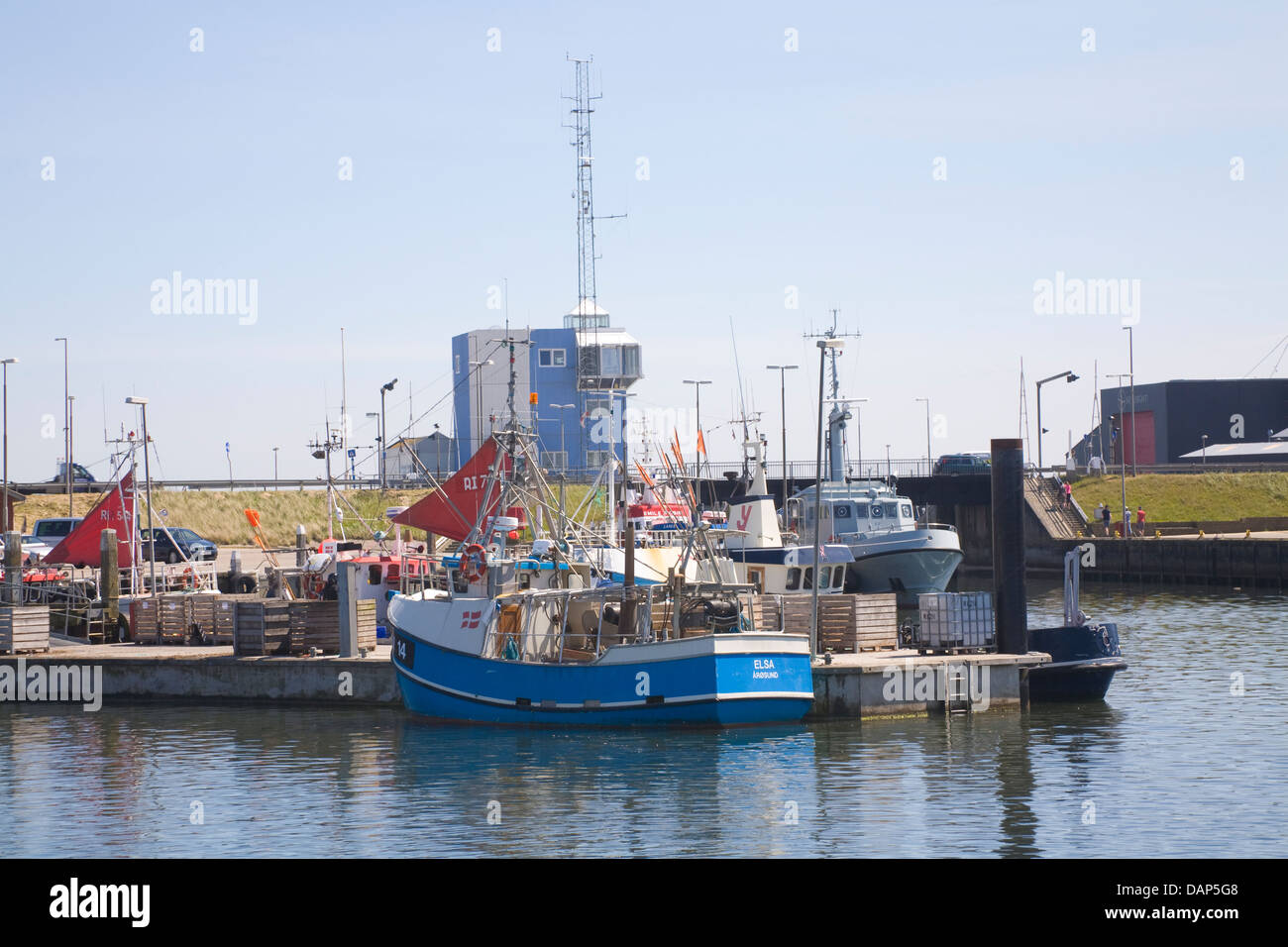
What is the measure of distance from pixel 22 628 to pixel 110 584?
298cm

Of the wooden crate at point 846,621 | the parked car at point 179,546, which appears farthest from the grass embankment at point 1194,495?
the wooden crate at point 846,621

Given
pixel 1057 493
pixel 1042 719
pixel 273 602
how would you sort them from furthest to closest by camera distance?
pixel 1057 493, pixel 273 602, pixel 1042 719

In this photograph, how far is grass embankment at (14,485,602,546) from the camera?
2869 inches

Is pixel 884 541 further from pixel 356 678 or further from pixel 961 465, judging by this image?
pixel 961 465

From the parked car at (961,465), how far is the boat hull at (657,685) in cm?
6281

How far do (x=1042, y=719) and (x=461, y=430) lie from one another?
230 ft

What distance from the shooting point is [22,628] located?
1383 inches

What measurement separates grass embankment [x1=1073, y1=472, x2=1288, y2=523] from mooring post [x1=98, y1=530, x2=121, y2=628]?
6111 cm

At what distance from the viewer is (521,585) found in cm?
3073

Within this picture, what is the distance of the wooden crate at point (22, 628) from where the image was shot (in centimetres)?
3503

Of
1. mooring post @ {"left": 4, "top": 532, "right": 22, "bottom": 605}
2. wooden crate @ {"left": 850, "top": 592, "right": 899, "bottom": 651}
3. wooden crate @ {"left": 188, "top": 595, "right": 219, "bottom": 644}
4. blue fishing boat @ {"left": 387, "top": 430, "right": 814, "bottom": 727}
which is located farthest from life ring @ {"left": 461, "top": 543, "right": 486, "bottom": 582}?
mooring post @ {"left": 4, "top": 532, "right": 22, "bottom": 605}

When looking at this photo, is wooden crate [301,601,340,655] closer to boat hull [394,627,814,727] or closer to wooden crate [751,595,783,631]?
boat hull [394,627,814,727]
